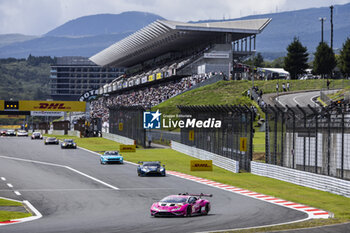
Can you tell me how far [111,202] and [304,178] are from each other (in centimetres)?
1087

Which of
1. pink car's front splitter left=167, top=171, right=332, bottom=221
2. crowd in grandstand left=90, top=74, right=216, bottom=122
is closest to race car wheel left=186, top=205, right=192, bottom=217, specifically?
pink car's front splitter left=167, top=171, right=332, bottom=221

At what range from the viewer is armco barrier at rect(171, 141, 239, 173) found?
3975 centimetres

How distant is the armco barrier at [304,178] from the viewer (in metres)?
26.7

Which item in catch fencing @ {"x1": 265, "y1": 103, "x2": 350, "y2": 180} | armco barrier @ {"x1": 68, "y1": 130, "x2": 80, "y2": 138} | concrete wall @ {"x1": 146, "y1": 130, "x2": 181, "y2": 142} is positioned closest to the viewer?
catch fencing @ {"x1": 265, "y1": 103, "x2": 350, "y2": 180}

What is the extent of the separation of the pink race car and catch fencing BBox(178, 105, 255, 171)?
17.2 meters

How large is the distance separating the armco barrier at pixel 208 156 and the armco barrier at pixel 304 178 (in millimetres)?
1794

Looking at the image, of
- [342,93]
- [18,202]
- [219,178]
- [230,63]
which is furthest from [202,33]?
[18,202]

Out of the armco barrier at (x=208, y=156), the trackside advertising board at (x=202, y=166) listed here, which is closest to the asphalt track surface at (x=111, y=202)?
the trackside advertising board at (x=202, y=166)

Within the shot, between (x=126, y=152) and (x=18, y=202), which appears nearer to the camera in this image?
(x=18, y=202)

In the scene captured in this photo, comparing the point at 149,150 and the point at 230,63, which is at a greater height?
the point at 230,63

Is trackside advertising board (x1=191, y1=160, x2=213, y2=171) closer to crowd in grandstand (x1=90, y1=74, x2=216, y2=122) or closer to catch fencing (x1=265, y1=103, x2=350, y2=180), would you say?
catch fencing (x1=265, y1=103, x2=350, y2=180)

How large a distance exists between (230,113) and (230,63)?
2369 inches

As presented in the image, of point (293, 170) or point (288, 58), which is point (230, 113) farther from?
point (288, 58)

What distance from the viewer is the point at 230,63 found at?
10112 centimetres
